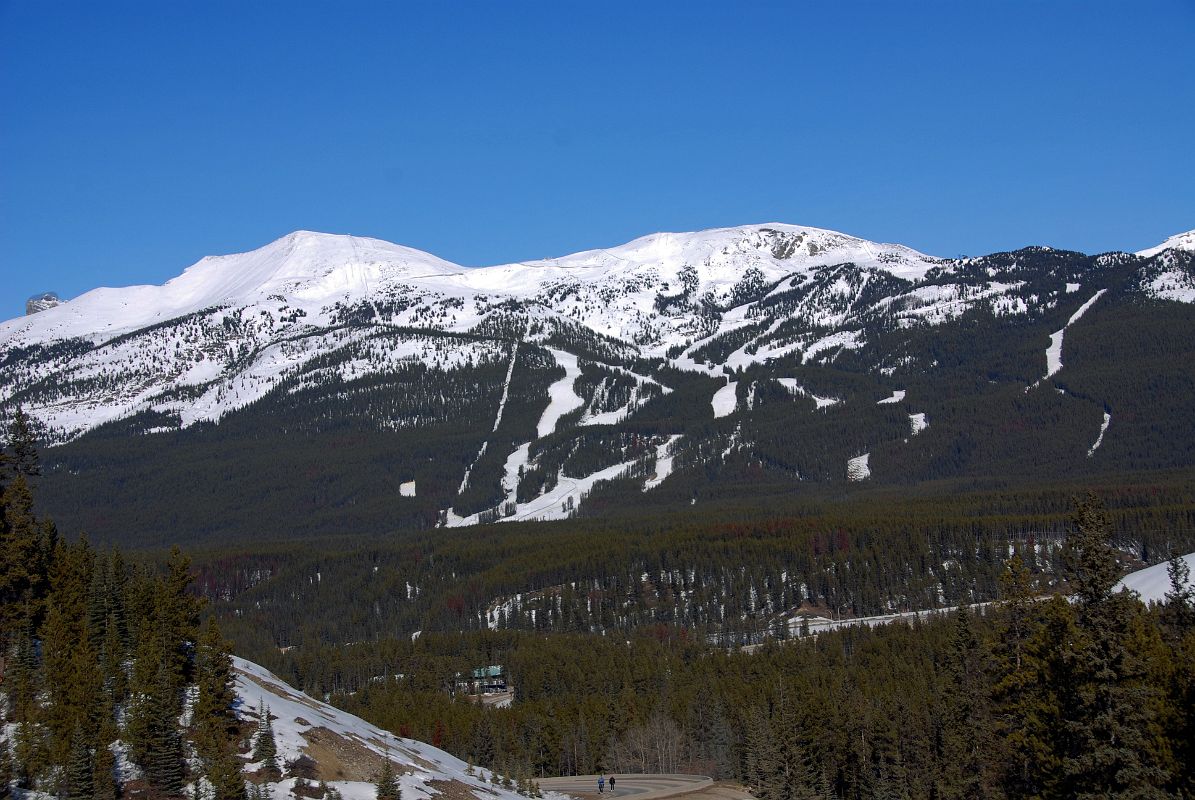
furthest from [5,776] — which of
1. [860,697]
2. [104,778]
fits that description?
[860,697]

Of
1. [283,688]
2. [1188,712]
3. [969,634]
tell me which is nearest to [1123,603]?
[1188,712]

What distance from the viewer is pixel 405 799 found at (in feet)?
217

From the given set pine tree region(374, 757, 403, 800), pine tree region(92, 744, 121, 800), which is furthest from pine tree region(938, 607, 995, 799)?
pine tree region(92, 744, 121, 800)

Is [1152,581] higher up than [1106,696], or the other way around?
[1106,696]

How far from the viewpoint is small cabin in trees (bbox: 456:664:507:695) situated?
16550cm

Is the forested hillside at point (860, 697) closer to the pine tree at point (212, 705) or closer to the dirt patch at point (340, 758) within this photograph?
the dirt patch at point (340, 758)

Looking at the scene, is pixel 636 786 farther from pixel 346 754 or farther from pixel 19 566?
pixel 19 566

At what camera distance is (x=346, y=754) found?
233 ft

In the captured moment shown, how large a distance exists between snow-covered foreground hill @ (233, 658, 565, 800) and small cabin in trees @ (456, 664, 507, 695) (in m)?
80.3

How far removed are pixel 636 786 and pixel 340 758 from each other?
27.7 metres

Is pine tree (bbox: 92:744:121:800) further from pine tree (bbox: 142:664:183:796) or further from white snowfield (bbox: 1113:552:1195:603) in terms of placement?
white snowfield (bbox: 1113:552:1195:603)

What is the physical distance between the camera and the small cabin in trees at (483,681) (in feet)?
543

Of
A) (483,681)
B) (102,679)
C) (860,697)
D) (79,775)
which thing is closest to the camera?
(79,775)

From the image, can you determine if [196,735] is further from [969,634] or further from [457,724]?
[457,724]
